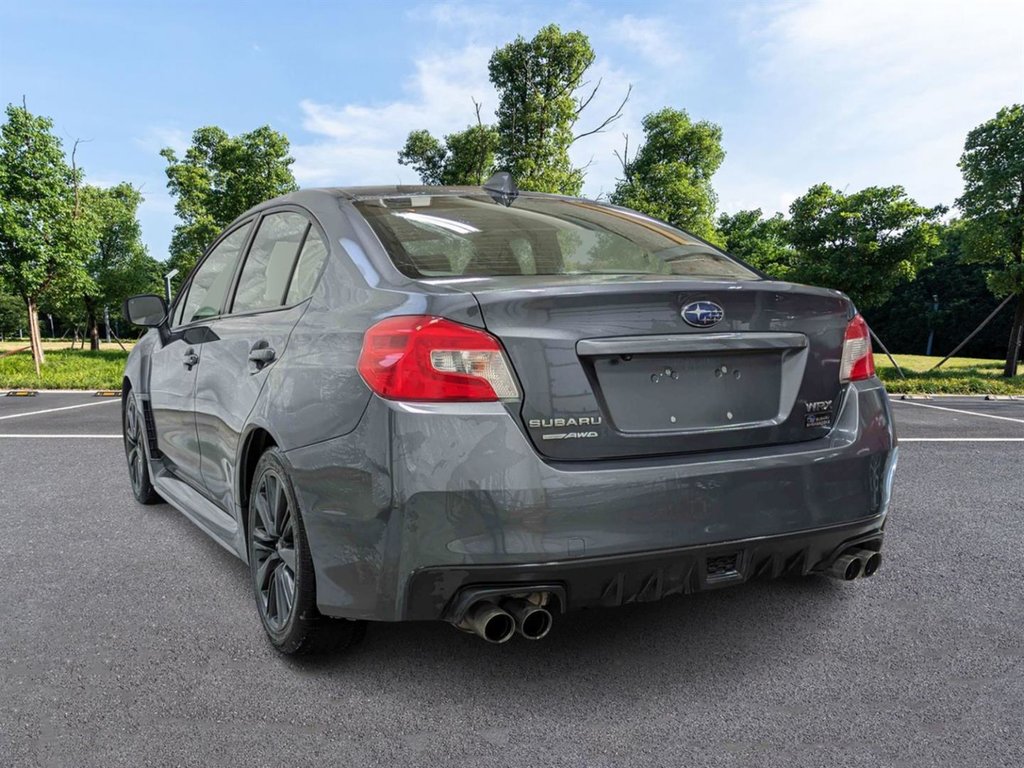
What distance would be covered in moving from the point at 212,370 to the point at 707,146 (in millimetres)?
35125

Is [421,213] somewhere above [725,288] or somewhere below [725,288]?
above

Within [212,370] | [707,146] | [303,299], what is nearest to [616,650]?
[303,299]

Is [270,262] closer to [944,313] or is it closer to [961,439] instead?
[961,439]

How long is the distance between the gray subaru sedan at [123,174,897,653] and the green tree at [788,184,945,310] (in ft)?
96.3

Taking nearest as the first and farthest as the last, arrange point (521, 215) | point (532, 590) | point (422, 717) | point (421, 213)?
point (532, 590) → point (422, 717) → point (421, 213) → point (521, 215)

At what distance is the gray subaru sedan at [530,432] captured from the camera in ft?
6.91

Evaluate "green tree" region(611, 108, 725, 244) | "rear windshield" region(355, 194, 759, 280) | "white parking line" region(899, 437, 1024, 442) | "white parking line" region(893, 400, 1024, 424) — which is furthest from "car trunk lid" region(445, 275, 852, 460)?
"green tree" region(611, 108, 725, 244)

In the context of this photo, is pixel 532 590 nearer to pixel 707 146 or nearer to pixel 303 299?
pixel 303 299

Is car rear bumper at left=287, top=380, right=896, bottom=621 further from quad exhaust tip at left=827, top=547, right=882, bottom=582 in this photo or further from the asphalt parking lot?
the asphalt parking lot

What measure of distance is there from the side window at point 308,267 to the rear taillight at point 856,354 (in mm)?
1717

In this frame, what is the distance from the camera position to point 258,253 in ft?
11.1

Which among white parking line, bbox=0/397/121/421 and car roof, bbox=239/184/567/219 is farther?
white parking line, bbox=0/397/121/421

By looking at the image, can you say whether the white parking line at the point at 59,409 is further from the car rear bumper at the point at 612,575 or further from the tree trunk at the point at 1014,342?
the tree trunk at the point at 1014,342

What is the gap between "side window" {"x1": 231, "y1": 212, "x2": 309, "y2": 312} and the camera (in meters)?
3.04
